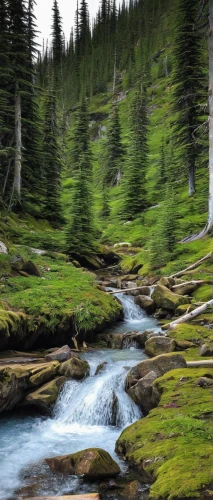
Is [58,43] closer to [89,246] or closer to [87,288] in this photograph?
[89,246]

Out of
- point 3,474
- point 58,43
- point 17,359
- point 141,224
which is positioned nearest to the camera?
point 3,474

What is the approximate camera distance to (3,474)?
795 cm

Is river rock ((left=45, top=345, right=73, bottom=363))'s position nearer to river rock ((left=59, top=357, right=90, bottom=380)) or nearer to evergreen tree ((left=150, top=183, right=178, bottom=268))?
river rock ((left=59, top=357, right=90, bottom=380))

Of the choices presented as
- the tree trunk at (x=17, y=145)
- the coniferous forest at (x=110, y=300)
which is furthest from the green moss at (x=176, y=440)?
the tree trunk at (x=17, y=145)

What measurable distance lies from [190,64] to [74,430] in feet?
101

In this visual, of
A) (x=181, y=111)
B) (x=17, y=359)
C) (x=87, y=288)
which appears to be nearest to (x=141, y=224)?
(x=181, y=111)

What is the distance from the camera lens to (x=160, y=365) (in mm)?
10211

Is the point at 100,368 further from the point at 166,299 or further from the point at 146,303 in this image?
the point at 146,303

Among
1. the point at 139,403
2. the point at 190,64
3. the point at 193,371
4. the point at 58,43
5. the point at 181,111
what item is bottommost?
the point at 139,403

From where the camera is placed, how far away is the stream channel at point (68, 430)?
24.4 feet

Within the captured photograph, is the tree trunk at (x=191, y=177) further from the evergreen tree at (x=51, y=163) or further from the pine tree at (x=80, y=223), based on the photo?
the evergreen tree at (x=51, y=163)

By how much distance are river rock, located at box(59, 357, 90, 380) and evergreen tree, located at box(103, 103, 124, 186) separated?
3995cm

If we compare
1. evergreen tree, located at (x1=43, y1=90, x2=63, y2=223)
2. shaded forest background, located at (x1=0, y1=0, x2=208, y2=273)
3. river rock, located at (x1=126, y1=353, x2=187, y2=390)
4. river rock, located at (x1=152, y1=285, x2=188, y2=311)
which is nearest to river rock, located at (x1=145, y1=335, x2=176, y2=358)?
river rock, located at (x1=126, y1=353, x2=187, y2=390)

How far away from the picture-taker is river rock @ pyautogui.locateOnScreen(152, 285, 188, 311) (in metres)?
16.4
